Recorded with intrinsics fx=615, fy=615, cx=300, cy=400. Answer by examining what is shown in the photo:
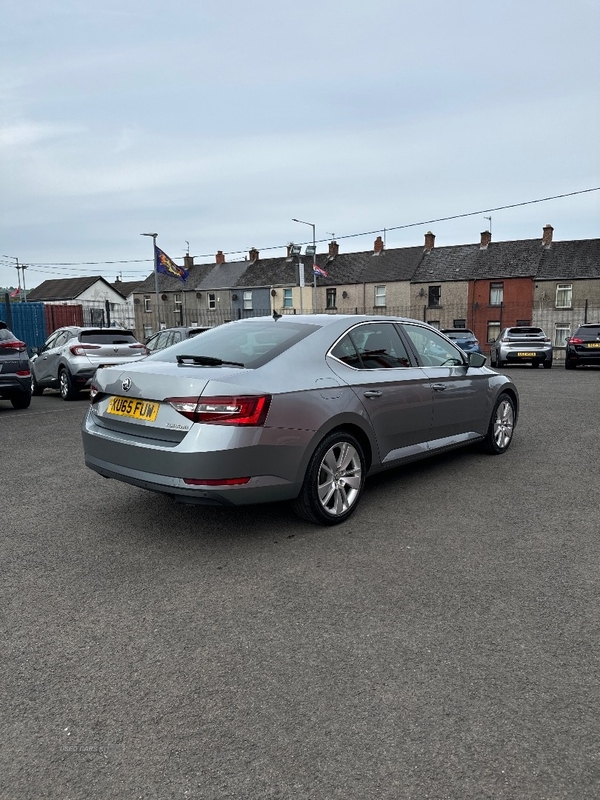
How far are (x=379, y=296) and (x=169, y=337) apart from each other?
116 feet

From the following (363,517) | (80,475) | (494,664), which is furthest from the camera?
(80,475)

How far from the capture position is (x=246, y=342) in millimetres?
4766

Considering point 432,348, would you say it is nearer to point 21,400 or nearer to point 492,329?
point 21,400

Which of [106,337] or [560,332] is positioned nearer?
[106,337]

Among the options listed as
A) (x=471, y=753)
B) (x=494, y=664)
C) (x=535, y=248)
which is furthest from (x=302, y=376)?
(x=535, y=248)

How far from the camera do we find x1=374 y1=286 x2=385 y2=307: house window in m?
48.8

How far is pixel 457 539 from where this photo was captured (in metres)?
4.23

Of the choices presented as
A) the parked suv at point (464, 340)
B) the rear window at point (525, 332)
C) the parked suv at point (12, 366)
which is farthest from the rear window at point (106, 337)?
the rear window at point (525, 332)

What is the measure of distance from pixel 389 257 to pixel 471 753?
50266mm

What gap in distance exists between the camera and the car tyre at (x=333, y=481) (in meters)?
4.32

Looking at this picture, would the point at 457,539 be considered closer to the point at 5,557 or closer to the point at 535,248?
the point at 5,557

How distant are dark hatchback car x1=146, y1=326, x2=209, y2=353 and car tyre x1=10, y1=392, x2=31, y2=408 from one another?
3.95 meters

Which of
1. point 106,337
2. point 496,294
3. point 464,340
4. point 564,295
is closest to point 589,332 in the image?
point 464,340

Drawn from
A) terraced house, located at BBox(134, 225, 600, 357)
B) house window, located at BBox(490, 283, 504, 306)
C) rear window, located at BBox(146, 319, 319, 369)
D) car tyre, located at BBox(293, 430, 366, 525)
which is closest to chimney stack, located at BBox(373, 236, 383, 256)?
terraced house, located at BBox(134, 225, 600, 357)
